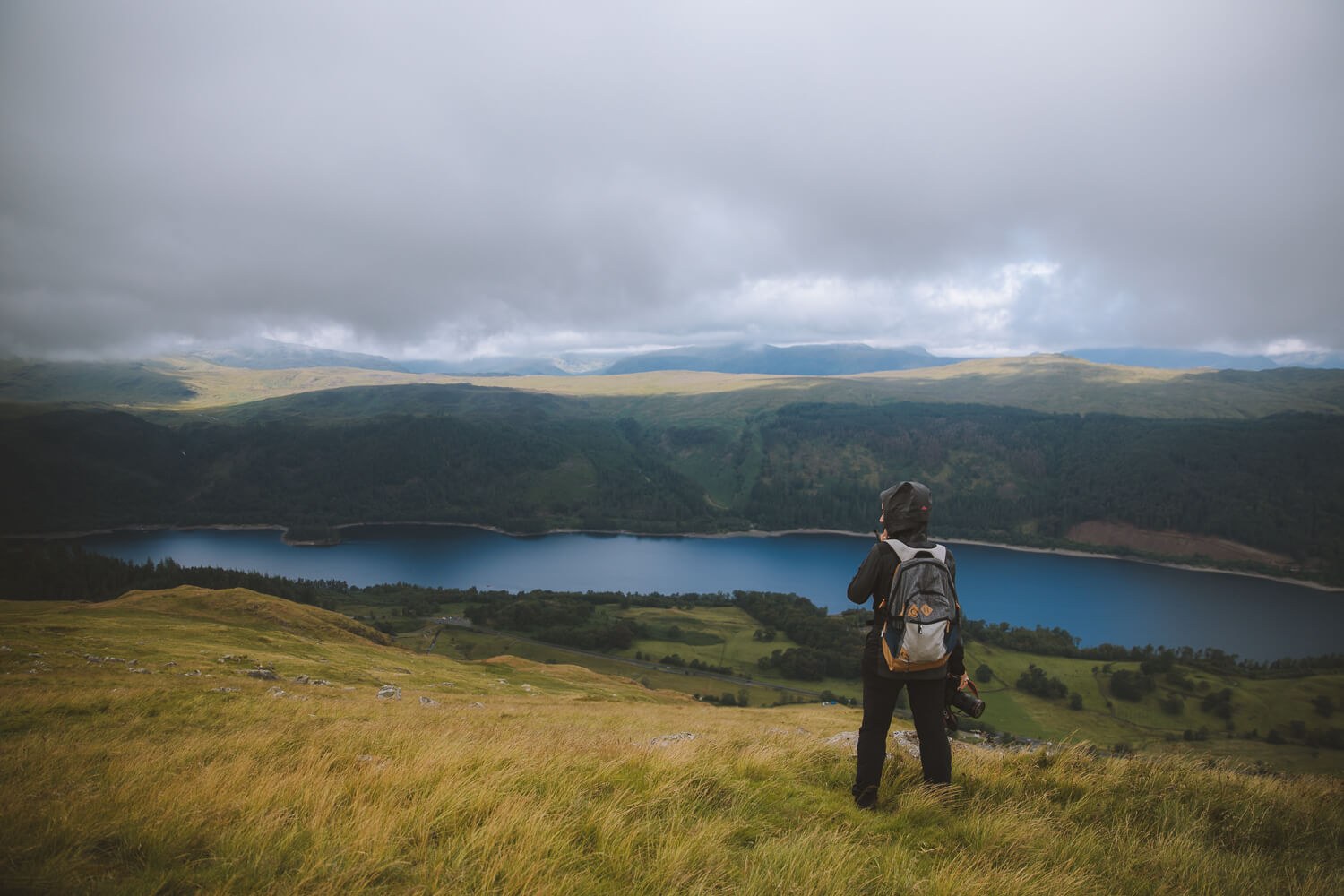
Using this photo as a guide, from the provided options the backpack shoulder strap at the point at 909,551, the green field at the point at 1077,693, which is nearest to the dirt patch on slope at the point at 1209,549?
the green field at the point at 1077,693

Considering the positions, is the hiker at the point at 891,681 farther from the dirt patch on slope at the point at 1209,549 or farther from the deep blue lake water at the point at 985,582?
the dirt patch on slope at the point at 1209,549

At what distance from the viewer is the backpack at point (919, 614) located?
5.56 m

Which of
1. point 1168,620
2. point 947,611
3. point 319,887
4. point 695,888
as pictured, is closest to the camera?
point 319,887

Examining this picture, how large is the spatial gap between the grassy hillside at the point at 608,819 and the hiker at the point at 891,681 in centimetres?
33

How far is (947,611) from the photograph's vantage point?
567cm

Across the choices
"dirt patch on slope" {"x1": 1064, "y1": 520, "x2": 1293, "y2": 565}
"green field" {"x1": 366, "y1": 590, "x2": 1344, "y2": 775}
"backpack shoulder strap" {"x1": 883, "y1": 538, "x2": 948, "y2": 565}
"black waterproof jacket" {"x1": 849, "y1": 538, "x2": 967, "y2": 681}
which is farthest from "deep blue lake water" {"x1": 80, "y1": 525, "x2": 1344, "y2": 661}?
"backpack shoulder strap" {"x1": 883, "y1": 538, "x2": 948, "y2": 565}

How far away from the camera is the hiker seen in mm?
5879

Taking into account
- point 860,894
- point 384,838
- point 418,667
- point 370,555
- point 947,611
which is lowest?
point 370,555

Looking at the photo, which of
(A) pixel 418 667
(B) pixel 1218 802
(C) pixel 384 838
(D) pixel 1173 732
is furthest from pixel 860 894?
(D) pixel 1173 732

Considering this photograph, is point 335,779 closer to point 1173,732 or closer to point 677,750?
point 677,750

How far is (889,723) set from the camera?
19.8 ft

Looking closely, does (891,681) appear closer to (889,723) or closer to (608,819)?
(889,723)

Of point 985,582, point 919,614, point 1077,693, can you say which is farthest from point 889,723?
point 985,582

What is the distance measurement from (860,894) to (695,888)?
1.17m
